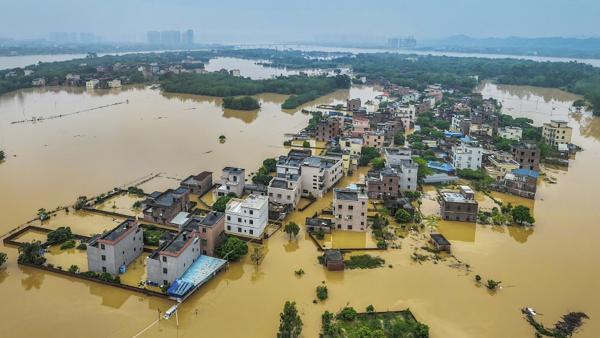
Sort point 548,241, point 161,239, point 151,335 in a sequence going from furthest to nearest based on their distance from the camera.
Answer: point 548,241 < point 161,239 < point 151,335

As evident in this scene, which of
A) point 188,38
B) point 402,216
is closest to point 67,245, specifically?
point 402,216

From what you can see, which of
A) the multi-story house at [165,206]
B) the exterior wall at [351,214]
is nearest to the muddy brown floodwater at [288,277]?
the exterior wall at [351,214]

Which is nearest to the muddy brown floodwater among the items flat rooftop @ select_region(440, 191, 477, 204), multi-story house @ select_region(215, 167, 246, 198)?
flat rooftop @ select_region(440, 191, 477, 204)

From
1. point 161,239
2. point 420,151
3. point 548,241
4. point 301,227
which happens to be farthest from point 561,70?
point 161,239

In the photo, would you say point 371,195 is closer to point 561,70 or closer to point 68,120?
point 68,120

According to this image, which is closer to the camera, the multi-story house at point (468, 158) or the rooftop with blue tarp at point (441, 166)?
the rooftop with blue tarp at point (441, 166)

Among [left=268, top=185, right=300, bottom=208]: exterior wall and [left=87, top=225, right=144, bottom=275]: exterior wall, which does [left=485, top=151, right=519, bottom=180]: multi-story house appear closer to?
[left=268, top=185, right=300, bottom=208]: exterior wall

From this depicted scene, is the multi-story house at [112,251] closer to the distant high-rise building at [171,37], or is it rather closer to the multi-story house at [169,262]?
the multi-story house at [169,262]
